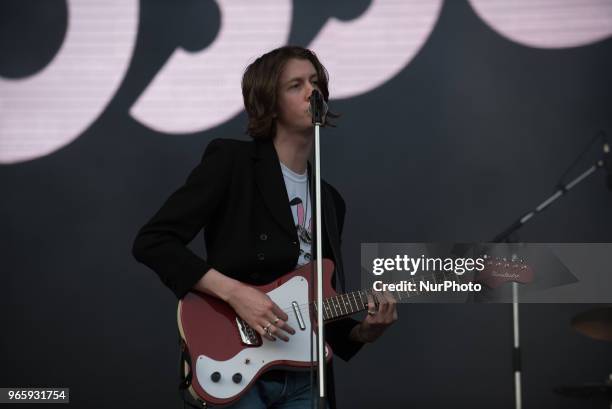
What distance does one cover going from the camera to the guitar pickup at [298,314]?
236 centimetres

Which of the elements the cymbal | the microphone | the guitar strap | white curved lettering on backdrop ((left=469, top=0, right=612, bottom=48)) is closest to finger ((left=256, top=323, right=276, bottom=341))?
the guitar strap

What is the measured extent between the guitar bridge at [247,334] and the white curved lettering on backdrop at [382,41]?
2118 millimetres

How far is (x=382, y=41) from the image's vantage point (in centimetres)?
420

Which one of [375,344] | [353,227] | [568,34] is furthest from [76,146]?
[568,34]

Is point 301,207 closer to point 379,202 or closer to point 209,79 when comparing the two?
point 379,202

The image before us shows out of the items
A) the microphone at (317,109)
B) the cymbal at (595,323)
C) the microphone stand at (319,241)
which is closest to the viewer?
the microphone stand at (319,241)

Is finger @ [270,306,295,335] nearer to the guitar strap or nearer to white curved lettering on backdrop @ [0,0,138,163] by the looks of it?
the guitar strap

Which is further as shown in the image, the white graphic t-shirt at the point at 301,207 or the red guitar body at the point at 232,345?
the white graphic t-shirt at the point at 301,207

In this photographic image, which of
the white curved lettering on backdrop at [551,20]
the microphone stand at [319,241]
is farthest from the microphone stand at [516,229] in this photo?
the microphone stand at [319,241]

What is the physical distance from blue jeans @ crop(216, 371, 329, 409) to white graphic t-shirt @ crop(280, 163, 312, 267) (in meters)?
0.34

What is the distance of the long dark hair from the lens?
2582 mm

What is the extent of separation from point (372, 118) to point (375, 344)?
1135mm

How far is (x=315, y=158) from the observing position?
2.06 m

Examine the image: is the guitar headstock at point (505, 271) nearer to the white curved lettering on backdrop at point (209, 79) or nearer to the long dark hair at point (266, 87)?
the long dark hair at point (266, 87)
